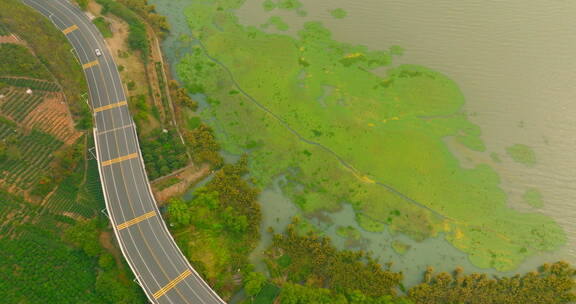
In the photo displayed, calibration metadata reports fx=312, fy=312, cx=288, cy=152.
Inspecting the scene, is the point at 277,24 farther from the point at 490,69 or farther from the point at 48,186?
the point at 48,186

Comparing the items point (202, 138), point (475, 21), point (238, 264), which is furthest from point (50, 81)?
point (475, 21)

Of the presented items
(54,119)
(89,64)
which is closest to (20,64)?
(89,64)

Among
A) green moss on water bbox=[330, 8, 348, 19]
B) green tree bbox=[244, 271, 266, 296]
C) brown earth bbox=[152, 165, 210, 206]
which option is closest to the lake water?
green moss on water bbox=[330, 8, 348, 19]

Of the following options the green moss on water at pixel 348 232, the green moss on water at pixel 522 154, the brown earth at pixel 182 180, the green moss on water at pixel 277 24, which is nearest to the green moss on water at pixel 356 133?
the green moss on water at pixel 277 24

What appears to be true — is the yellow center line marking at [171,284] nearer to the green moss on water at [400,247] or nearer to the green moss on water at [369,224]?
the green moss on water at [369,224]

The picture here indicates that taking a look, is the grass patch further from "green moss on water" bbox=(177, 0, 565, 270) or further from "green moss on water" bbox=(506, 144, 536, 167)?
"green moss on water" bbox=(506, 144, 536, 167)

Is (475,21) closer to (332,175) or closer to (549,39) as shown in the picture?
(549,39)
